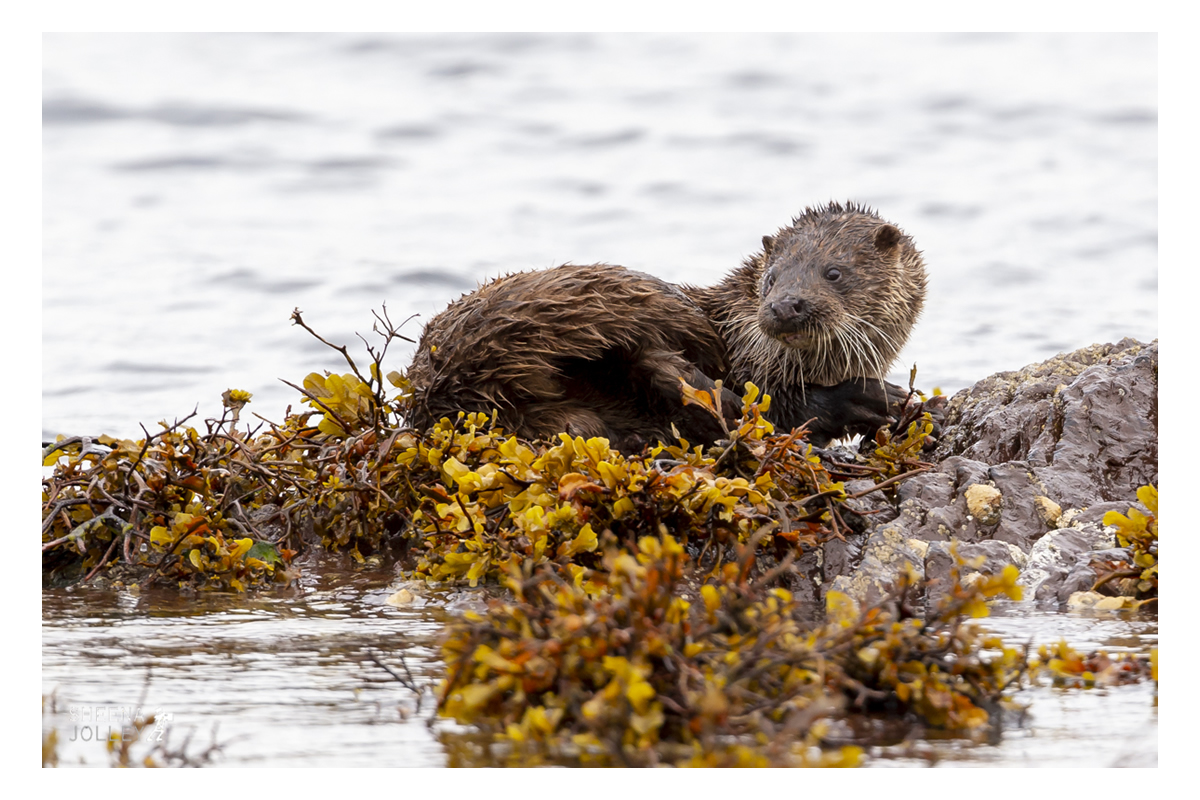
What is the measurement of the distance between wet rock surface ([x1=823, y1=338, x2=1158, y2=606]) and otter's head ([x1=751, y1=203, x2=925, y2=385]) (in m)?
0.52

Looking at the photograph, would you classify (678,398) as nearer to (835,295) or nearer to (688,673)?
(835,295)

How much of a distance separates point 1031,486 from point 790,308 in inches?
49.8

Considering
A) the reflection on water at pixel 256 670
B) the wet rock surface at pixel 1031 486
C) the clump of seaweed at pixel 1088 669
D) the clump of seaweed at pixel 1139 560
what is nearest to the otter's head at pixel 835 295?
the wet rock surface at pixel 1031 486

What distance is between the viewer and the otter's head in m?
5.41

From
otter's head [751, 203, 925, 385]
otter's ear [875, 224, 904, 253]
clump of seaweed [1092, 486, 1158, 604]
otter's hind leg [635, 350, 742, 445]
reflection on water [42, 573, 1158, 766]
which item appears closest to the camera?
reflection on water [42, 573, 1158, 766]

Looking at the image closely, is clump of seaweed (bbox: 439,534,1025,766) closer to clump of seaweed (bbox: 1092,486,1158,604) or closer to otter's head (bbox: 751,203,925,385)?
clump of seaweed (bbox: 1092,486,1158,604)

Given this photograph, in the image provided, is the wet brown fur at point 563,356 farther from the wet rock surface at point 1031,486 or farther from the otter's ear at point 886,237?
the wet rock surface at point 1031,486

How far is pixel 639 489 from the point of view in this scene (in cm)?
409

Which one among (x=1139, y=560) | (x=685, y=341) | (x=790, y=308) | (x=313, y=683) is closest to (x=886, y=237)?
(x=790, y=308)

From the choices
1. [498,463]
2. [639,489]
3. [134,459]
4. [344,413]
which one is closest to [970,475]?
[639,489]

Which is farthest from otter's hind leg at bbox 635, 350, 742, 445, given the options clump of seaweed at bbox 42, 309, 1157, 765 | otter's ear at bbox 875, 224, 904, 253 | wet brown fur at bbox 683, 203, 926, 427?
otter's ear at bbox 875, 224, 904, 253

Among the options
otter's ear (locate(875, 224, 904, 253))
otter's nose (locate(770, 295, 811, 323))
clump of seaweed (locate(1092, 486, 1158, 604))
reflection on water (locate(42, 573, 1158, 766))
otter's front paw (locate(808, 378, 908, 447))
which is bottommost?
reflection on water (locate(42, 573, 1158, 766))

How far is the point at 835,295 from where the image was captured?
218 inches

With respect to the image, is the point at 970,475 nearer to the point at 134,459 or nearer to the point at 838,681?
the point at 838,681
